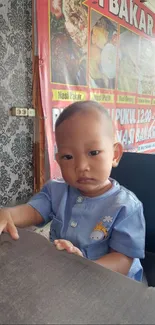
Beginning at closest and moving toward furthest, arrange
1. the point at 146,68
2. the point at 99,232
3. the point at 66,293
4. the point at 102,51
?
1. the point at 66,293
2. the point at 99,232
3. the point at 102,51
4. the point at 146,68

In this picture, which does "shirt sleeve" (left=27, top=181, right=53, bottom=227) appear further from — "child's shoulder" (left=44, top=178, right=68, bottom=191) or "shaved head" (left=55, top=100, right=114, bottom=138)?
"shaved head" (left=55, top=100, right=114, bottom=138)

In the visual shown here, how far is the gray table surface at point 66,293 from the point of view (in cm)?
39

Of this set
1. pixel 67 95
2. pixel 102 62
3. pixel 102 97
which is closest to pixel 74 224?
pixel 67 95

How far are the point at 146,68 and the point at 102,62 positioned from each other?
109 centimetres

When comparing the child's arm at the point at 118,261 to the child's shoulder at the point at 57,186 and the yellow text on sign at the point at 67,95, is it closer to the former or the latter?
the child's shoulder at the point at 57,186

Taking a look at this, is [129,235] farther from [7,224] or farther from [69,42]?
[69,42]

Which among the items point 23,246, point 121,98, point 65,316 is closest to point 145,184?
point 23,246

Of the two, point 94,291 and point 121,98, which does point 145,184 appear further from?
point 121,98

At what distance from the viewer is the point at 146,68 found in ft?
10.9

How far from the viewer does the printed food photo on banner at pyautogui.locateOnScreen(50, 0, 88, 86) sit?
1.93 metres

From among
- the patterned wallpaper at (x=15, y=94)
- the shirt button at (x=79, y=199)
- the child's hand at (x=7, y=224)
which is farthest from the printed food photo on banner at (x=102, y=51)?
the child's hand at (x=7, y=224)

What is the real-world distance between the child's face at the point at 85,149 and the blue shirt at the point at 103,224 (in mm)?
81

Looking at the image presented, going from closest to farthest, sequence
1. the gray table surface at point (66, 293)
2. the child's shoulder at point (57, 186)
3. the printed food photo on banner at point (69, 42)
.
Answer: the gray table surface at point (66, 293)
the child's shoulder at point (57, 186)
the printed food photo on banner at point (69, 42)

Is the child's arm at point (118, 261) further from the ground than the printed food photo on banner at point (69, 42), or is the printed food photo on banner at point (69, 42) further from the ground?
the printed food photo on banner at point (69, 42)
